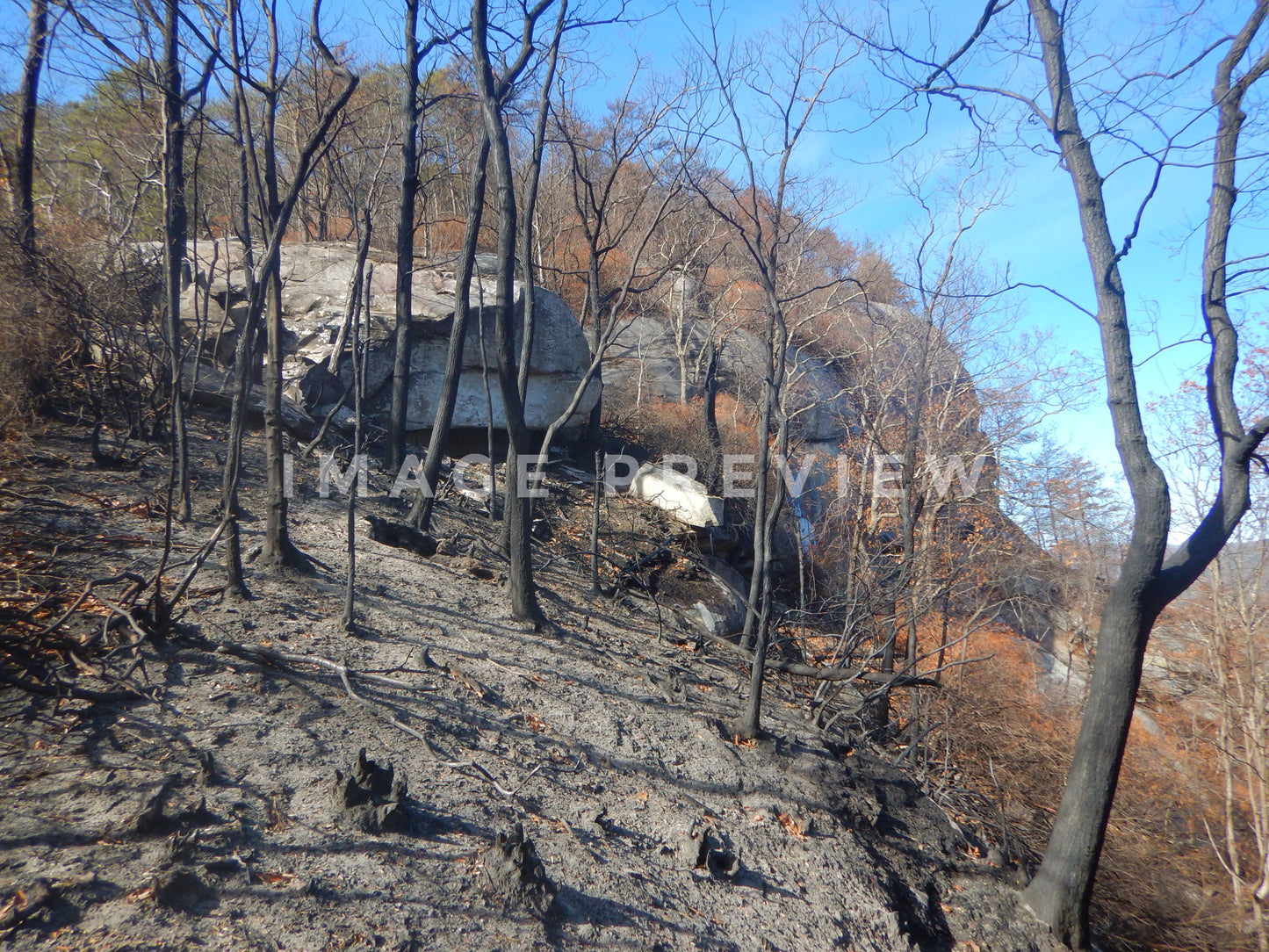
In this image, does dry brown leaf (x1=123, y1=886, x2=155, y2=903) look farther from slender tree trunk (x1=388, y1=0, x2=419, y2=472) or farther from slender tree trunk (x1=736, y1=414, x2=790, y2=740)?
slender tree trunk (x1=388, y1=0, x2=419, y2=472)

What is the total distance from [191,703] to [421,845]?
5.46 feet

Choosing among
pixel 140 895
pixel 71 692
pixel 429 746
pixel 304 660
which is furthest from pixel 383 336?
pixel 140 895

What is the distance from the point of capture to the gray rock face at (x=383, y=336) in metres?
12.6

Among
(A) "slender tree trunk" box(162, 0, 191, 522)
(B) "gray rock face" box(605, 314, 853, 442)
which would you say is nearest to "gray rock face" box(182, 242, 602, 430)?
(A) "slender tree trunk" box(162, 0, 191, 522)

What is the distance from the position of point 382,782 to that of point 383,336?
35.3 ft

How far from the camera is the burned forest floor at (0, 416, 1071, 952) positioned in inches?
127

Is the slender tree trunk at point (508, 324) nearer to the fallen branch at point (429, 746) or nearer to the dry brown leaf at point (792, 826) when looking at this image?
the fallen branch at point (429, 746)

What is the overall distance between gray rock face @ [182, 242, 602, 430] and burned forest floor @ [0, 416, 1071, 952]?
16.6 ft

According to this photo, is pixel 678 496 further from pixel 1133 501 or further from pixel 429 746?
pixel 429 746

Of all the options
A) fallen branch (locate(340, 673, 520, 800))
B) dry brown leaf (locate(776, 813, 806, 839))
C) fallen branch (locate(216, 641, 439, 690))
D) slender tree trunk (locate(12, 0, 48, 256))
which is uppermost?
slender tree trunk (locate(12, 0, 48, 256))

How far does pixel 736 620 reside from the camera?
11.7 meters

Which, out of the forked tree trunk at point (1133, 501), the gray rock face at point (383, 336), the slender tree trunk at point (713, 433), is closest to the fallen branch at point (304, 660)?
the forked tree trunk at point (1133, 501)

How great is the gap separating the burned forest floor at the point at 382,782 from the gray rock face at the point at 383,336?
5065 mm

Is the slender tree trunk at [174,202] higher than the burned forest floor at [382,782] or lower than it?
higher
